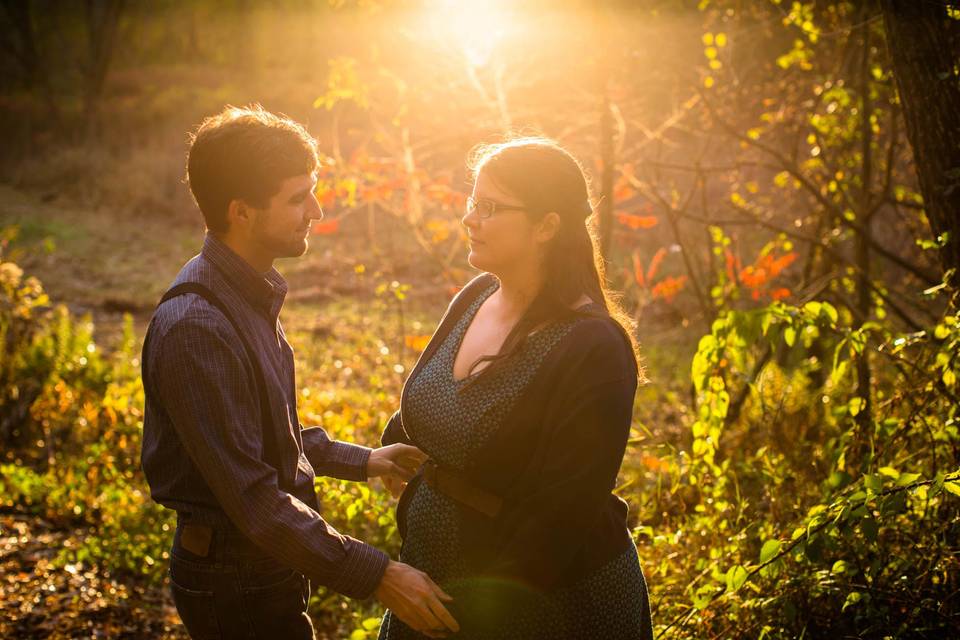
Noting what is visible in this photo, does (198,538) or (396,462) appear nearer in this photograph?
(198,538)

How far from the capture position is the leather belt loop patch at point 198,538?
2139mm

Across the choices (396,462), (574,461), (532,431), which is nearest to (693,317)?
(396,462)

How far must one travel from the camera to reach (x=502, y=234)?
224 cm

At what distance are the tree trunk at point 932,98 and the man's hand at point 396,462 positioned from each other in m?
2.19

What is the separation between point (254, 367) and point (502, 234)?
0.73 meters

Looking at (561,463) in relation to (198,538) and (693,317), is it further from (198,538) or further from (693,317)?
(693,317)

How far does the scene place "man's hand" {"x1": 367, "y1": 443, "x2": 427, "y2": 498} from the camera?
258cm

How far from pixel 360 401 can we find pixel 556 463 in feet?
18.5

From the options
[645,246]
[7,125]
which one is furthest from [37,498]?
[7,125]

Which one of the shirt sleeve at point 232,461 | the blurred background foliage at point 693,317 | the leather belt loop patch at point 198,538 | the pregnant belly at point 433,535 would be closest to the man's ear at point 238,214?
the shirt sleeve at point 232,461

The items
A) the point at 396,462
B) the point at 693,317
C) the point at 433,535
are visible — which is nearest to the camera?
the point at 433,535

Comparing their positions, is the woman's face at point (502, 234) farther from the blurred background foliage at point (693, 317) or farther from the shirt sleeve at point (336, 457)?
the blurred background foliage at point (693, 317)

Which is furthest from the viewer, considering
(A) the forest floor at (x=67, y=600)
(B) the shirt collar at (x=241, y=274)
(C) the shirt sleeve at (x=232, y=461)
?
(A) the forest floor at (x=67, y=600)

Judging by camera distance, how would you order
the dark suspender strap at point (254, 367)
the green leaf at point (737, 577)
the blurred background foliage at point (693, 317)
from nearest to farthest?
the dark suspender strap at point (254, 367), the green leaf at point (737, 577), the blurred background foliage at point (693, 317)
